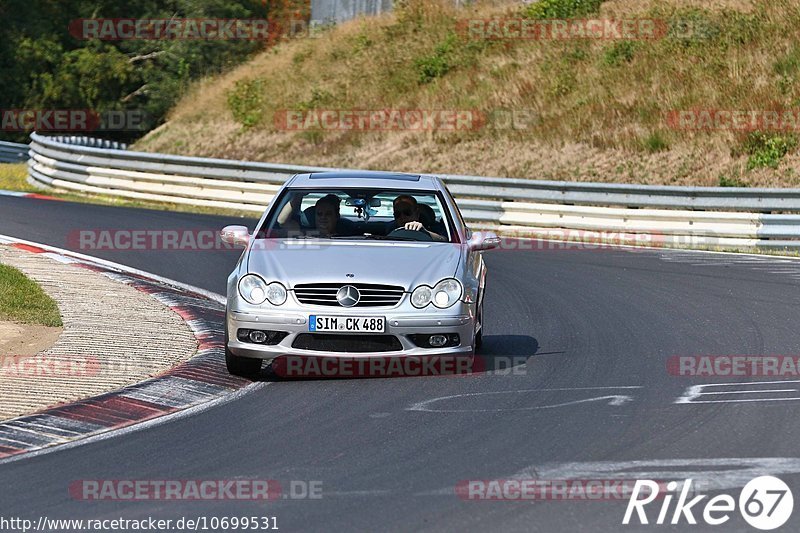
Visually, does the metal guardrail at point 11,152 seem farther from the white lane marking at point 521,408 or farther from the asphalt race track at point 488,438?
the white lane marking at point 521,408

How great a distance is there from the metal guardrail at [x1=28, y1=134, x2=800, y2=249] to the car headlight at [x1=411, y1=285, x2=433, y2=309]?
11.7 meters

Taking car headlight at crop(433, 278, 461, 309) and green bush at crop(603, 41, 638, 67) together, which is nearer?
car headlight at crop(433, 278, 461, 309)

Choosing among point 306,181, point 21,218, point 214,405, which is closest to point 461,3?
point 21,218

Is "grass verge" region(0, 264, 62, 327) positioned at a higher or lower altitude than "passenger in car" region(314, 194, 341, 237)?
lower

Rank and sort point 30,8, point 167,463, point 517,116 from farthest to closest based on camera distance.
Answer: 1. point 30,8
2. point 517,116
3. point 167,463

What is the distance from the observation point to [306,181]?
1119 centimetres

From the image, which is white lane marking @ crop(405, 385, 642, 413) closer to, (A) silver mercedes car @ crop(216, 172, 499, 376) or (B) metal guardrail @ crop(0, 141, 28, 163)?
(A) silver mercedes car @ crop(216, 172, 499, 376)

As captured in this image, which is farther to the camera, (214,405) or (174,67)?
(174,67)

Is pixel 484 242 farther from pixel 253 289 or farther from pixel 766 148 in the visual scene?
pixel 766 148

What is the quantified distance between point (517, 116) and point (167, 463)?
25.0 metres

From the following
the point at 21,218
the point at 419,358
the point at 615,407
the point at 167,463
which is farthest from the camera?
the point at 21,218

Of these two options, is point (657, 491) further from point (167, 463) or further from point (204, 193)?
point (204, 193)

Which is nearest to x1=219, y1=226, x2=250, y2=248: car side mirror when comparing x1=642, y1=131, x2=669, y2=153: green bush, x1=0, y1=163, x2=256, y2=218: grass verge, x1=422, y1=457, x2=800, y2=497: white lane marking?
x1=422, y1=457, x2=800, y2=497: white lane marking

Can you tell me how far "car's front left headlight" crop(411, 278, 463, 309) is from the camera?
9703 mm
